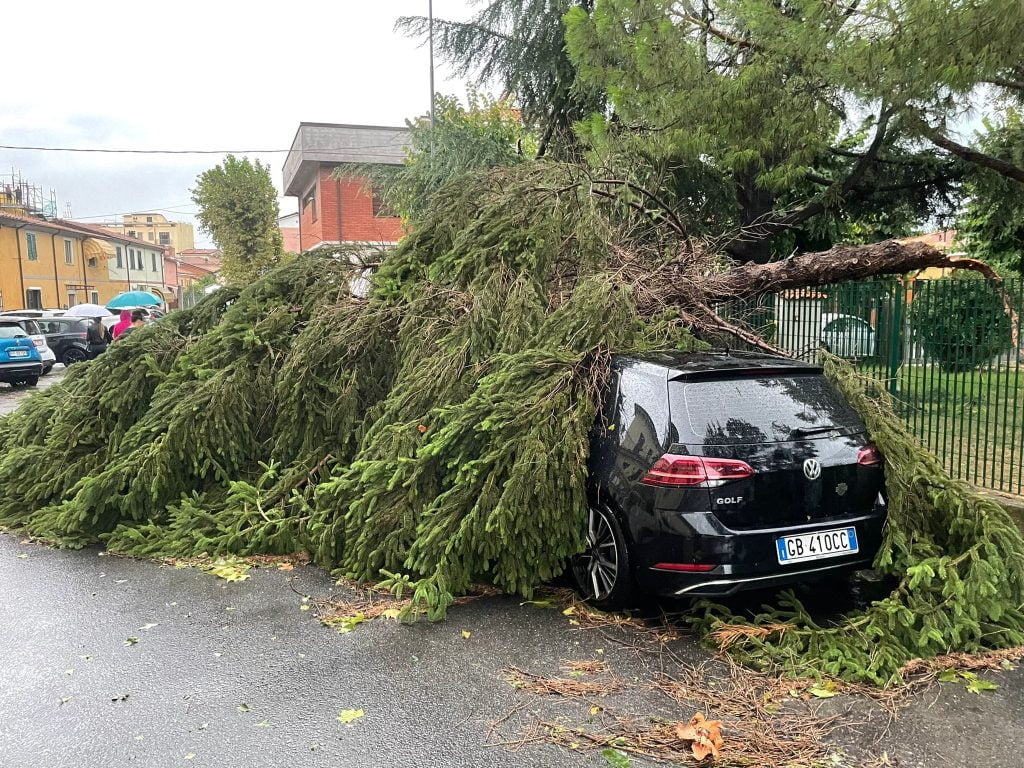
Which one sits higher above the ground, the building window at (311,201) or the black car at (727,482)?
the building window at (311,201)

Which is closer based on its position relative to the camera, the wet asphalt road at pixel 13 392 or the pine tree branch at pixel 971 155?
the pine tree branch at pixel 971 155

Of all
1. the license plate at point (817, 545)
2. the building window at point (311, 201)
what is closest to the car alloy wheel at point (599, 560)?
the license plate at point (817, 545)

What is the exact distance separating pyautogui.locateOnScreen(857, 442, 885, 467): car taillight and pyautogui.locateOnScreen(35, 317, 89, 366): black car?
24.1 metres

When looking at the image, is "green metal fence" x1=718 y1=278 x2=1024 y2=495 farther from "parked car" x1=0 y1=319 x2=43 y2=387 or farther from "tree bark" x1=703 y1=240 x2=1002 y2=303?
"parked car" x1=0 y1=319 x2=43 y2=387

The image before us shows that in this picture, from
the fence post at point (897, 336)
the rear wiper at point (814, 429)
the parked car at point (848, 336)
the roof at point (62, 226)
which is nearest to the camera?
the rear wiper at point (814, 429)

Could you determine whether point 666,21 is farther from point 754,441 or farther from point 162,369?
point 162,369

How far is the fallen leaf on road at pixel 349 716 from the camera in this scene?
11.3 feet

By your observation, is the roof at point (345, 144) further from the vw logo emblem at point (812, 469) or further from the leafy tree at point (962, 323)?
the vw logo emblem at point (812, 469)

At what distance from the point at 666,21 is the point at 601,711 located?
6.97 m

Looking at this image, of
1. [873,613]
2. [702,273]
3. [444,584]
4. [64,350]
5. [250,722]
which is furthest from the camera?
[64,350]

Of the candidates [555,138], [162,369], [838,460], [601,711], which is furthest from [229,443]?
[555,138]

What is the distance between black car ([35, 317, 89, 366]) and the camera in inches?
912

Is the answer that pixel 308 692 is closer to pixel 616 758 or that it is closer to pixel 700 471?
pixel 616 758

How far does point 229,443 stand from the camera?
20.7ft
